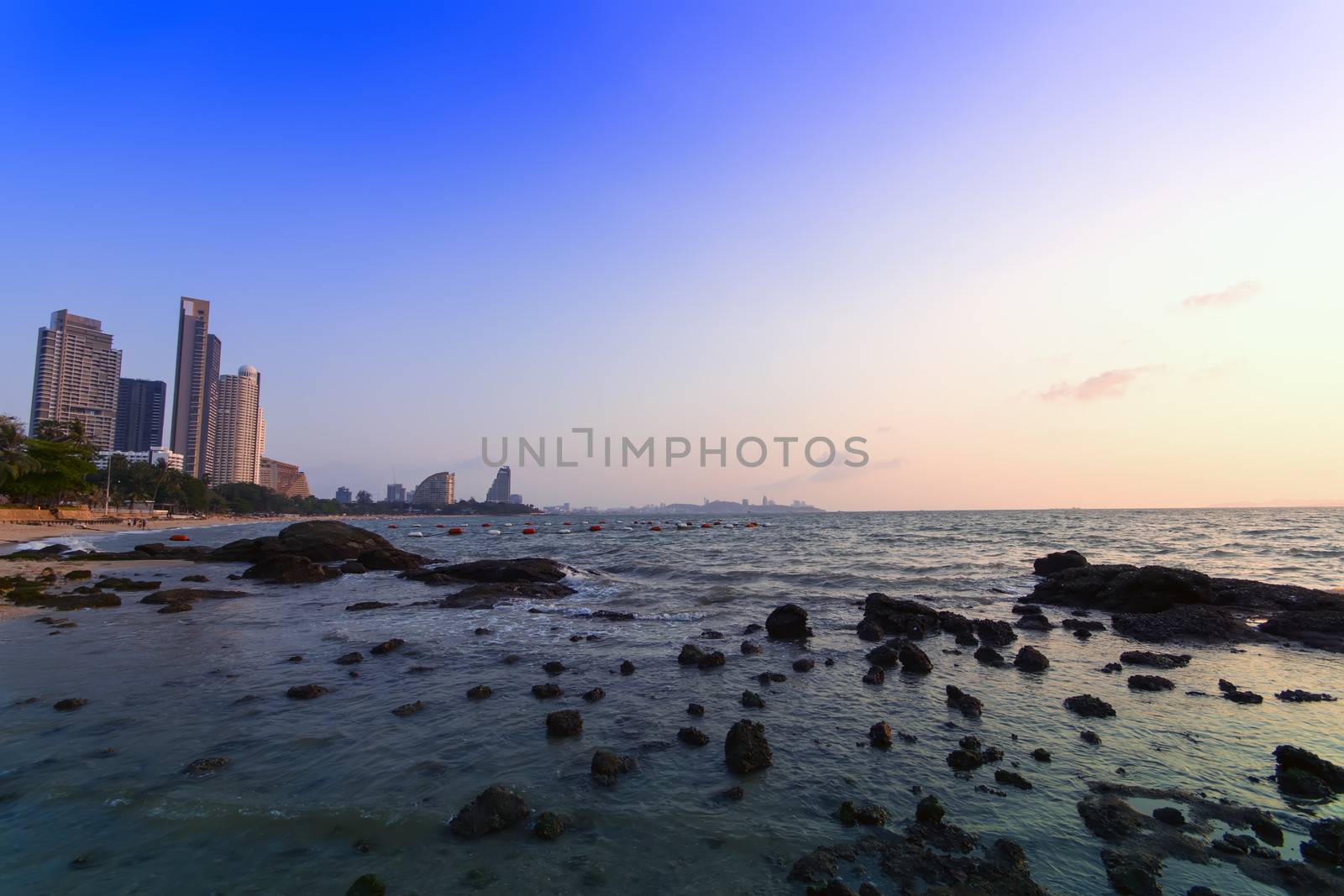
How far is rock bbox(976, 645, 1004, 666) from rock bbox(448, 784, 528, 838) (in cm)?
1294

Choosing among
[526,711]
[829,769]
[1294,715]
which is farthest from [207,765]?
[1294,715]

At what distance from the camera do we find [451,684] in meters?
13.8

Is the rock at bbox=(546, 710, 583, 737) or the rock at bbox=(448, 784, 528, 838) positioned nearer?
the rock at bbox=(448, 784, 528, 838)

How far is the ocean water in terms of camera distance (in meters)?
6.70

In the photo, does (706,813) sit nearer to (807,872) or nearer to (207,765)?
(807,872)

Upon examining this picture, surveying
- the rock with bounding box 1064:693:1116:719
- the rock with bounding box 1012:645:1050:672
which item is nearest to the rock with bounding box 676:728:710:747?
the rock with bounding box 1064:693:1116:719

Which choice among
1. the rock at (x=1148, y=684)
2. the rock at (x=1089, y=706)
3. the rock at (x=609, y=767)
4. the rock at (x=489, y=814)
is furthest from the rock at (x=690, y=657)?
the rock at (x=1148, y=684)

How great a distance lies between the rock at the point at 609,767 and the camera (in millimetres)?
8859

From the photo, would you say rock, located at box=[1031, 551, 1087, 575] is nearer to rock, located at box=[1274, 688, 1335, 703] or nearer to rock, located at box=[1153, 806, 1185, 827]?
rock, located at box=[1274, 688, 1335, 703]

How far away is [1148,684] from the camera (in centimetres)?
1353

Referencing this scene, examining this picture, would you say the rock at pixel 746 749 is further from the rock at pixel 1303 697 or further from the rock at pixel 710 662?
the rock at pixel 1303 697

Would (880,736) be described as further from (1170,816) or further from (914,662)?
(914,662)

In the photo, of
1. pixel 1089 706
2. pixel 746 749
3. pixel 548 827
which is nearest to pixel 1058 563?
pixel 1089 706

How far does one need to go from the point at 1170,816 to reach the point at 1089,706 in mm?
4661
